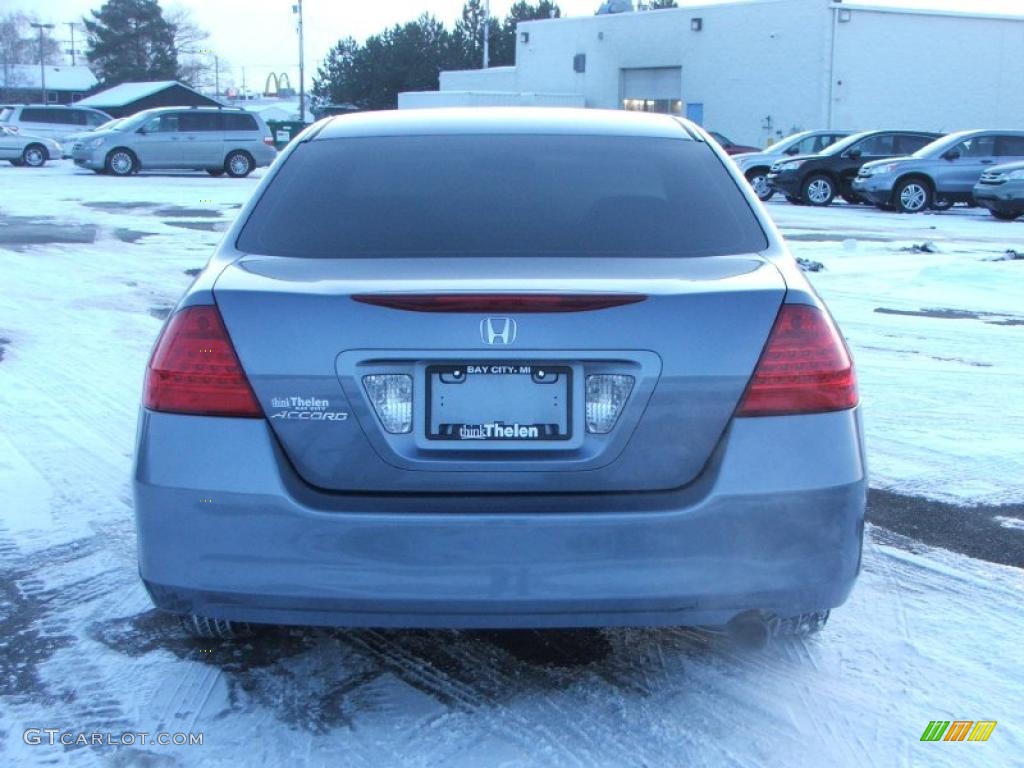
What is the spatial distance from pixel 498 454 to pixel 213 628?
3.57ft

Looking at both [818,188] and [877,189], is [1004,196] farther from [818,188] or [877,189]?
[818,188]

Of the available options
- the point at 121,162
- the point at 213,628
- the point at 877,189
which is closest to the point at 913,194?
the point at 877,189

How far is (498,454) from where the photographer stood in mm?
2852

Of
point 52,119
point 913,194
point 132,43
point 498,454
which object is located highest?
point 132,43


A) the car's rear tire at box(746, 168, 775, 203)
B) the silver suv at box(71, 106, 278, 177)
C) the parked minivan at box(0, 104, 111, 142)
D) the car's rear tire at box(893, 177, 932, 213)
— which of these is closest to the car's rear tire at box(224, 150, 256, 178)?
the silver suv at box(71, 106, 278, 177)

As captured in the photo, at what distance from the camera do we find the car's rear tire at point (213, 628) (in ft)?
11.0

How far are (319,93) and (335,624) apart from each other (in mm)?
78665

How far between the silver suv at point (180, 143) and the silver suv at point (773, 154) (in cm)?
1233

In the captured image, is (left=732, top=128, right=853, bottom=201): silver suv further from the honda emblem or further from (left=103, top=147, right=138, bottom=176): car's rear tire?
the honda emblem

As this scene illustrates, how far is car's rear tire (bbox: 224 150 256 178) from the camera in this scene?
3170 cm

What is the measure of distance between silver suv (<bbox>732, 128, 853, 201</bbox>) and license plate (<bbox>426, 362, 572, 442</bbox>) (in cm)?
2394

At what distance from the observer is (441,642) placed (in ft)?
12.0

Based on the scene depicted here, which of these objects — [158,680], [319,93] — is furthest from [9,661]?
[319,93]

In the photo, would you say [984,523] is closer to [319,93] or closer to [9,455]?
[9,455]
